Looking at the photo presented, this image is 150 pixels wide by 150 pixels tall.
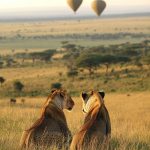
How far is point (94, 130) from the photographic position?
604cm

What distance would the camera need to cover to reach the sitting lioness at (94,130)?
19.2 ft

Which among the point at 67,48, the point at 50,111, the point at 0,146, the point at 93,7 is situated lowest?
the point at 0,146

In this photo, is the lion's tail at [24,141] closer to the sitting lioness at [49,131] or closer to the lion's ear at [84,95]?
the sitting lioness at [49,131]

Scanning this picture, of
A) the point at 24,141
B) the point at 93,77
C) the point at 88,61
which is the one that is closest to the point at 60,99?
the point at 24,141

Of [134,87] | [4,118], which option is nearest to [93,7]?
[4,118]

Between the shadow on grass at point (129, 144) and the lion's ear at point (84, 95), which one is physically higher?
the lion's ear at point (84, 95)

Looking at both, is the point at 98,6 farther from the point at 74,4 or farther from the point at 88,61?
the point at 88,61

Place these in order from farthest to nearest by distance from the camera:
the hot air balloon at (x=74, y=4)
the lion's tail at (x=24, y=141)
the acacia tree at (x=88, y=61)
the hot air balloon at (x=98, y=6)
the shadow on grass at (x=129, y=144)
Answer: the acacia tree at (x=88, y=61)
the hot air balloon at (x=98, y=6)
the hot air balloon at (x=74, y=4)
the shadow on grass at (x=129, y=144)
the lion's tail at (x=24, y=141)

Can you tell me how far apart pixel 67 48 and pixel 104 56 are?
1360 inches

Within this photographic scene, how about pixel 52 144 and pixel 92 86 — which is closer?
pixel 52 144

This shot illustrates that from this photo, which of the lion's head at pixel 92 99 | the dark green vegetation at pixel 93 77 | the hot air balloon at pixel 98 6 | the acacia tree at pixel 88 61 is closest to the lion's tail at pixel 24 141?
the lion's head at pixel 92 99

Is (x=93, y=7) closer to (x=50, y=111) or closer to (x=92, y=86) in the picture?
(x=50, y=111)

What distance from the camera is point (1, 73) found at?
53.5 metres

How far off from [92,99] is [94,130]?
67cm
